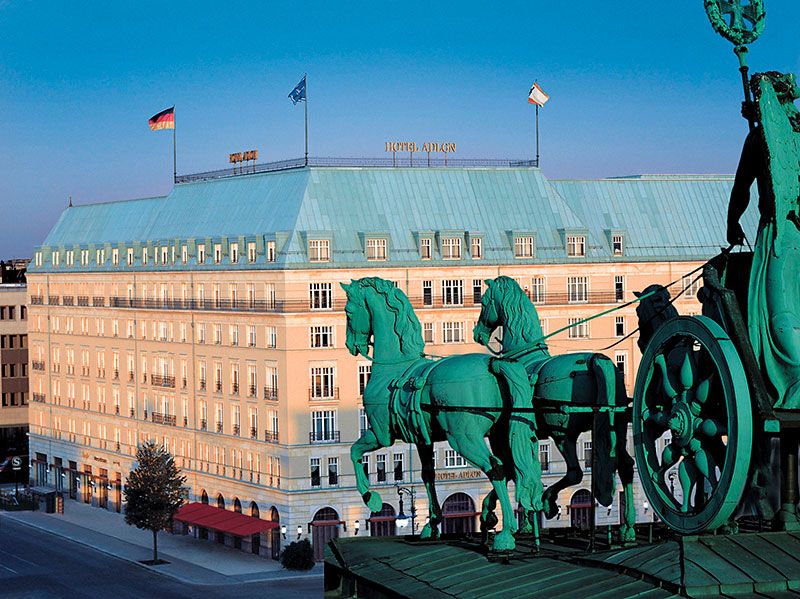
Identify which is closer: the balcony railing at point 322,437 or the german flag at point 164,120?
the balcony railing at point 322,437

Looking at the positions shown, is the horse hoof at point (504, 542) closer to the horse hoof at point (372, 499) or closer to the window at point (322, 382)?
the horse hoof at point (372, 499)

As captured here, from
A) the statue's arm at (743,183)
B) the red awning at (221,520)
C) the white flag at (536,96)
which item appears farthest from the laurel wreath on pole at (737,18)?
the white flag at (536,96)

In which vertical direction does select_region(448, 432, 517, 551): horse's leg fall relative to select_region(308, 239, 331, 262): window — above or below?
below

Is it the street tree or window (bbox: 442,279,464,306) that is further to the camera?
window (bbox: 442,279,464,306)

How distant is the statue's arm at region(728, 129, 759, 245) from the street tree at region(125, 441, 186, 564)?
270 ft

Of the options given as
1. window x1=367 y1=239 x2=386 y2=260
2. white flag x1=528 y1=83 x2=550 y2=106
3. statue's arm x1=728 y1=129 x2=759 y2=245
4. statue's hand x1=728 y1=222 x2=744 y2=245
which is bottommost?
statue's hand x1=728 y1=222 x2=744 y2=245

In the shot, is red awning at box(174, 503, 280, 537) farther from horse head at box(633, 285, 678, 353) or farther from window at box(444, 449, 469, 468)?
horse head at box(633, 285, 678, 353)

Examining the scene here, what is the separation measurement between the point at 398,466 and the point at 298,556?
10.3 metres

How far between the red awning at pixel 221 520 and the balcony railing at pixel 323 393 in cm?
795

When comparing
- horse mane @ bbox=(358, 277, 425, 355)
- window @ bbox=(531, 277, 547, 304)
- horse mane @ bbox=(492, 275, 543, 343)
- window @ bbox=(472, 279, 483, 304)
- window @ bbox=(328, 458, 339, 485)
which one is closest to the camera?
horse mane @ bbox=(492, 275, 543, 343)

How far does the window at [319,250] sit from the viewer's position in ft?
427

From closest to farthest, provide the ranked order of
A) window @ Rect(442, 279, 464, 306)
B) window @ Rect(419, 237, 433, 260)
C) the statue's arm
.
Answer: the statue's arm
window @ Rect(419, 237, 433, 260)
window @ Rect(442, 279, 464, 306)

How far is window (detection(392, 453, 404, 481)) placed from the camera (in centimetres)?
12988

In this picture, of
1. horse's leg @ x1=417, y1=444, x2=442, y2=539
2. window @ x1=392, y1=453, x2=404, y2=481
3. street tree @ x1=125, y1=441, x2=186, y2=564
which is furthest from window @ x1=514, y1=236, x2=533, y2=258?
horse's leg @ x1=417, y1=444, x2=442, y2=539
